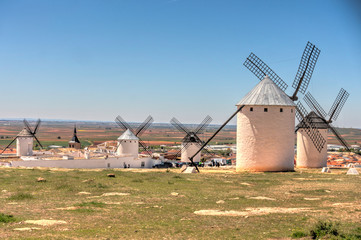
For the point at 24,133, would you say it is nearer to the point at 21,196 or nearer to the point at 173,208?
the point at 21,196

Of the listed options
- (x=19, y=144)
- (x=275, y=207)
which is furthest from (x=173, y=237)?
(x=19, y=144)

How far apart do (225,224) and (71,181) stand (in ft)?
36.3

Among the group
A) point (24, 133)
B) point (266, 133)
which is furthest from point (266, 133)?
point (24, 133)

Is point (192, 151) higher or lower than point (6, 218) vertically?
lower

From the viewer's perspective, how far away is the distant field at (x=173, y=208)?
9852 mm

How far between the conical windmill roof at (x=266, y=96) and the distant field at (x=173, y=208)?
312 inches

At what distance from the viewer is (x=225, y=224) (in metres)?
10.8

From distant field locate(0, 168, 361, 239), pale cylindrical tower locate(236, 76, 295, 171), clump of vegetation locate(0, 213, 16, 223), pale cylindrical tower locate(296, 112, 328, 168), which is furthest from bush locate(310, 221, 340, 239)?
pale cylindrical tower locate(296, 112, 328, 168)

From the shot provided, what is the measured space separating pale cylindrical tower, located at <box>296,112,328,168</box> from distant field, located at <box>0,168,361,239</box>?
13816mm

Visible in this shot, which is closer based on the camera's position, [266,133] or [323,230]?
[323,230]

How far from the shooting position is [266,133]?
88.5ft

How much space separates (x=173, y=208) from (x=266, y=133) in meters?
15.1

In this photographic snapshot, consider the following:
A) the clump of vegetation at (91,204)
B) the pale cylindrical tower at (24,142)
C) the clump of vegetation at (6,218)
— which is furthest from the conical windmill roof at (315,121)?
the pale cylindrical tower at (24,142)

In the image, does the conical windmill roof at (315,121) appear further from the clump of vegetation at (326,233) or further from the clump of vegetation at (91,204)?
the clump of vegetation at (326,233)
